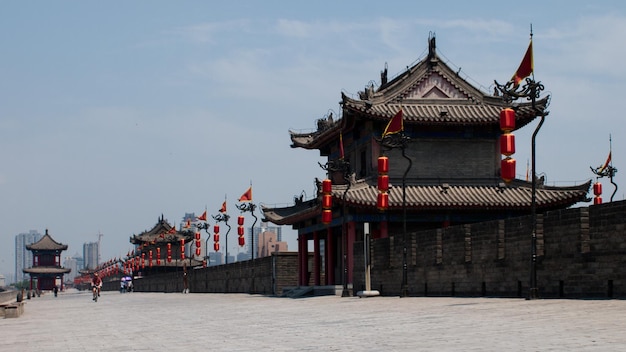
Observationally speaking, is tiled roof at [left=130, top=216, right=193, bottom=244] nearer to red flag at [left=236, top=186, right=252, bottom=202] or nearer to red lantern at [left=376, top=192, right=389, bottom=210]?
red flag at [left=236, top=186, right=252, bottom=202]

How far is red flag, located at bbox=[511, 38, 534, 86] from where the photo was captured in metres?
24.4

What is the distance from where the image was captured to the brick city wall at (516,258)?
20953 mm

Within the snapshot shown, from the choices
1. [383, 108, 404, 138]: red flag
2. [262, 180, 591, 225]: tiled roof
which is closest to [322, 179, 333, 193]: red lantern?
[262, 180, 591, 225]: tiled roof

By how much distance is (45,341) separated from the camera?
55.3ft

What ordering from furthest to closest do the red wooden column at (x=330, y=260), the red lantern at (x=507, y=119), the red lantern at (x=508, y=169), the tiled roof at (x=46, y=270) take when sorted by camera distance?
the tiled roof at (x=46, y=270) < the red wooden column at (x=330, y=260) < the red lantern at (x=508, y=169) < the red lantern at (x=507, y=119)

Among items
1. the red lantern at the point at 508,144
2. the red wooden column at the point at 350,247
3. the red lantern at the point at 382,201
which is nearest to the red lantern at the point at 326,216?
the red wooden column at the point at 350,247

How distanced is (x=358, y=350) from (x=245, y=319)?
971 centimetres

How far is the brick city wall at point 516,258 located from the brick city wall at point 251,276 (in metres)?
14.6

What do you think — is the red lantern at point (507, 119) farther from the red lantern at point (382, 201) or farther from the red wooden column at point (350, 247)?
→ the red wooden column at point (350, 247)

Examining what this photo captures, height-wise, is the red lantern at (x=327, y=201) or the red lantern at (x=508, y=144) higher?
the red lantern at (x=508, y=144)

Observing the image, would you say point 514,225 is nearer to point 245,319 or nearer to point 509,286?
point 509,286

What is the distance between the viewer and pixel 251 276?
53.7 m

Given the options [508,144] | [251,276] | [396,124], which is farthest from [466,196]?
[251,276]

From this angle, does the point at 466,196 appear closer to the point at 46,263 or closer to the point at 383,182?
the point at 383,182
